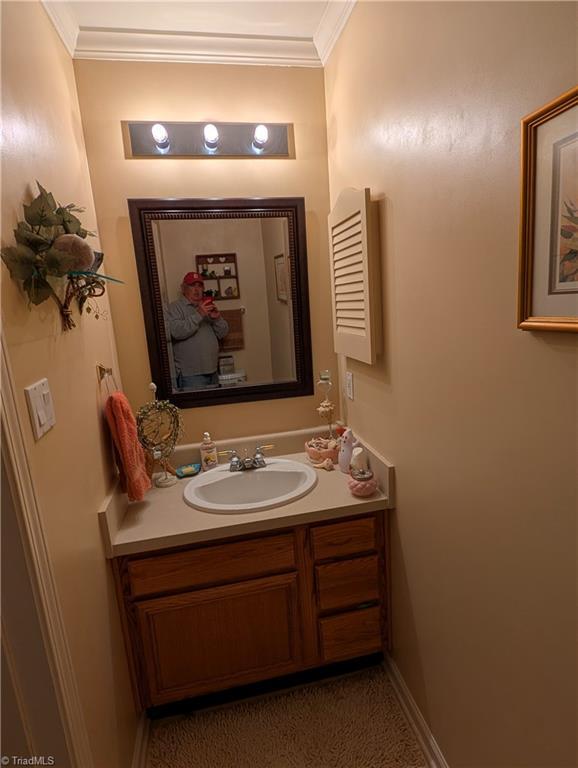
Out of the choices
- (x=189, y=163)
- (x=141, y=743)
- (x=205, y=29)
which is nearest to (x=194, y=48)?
(x=205, y=29)

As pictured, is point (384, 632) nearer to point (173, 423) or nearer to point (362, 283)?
point (173, 423)

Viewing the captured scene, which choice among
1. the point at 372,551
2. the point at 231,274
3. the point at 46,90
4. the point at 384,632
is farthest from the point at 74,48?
the point at 384,632

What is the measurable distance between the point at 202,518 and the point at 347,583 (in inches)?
24.9

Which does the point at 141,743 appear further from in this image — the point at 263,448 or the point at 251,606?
the point at 263,448

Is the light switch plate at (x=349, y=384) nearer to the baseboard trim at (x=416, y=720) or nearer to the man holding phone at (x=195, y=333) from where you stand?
the man holding phone at (x=195, y=333)

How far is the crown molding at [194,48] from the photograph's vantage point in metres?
1.51

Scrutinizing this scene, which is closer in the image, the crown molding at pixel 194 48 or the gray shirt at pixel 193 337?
the crown molding at pixel 194 48

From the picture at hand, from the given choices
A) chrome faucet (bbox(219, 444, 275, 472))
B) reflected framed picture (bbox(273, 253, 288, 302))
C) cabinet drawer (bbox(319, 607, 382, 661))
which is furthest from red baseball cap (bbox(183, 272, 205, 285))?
cabinet drawer (bbox(319, 607, 382, 661))

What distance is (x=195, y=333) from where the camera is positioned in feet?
5.87

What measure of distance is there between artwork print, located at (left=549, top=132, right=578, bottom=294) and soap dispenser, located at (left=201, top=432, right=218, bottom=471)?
1465 mm

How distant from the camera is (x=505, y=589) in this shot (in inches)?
36.0

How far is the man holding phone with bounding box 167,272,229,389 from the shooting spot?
1.75m

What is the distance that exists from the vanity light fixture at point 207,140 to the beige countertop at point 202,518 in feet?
4.66

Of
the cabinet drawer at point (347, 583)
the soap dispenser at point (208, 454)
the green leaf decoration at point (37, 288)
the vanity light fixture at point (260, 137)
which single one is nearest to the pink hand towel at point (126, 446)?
the soap dispenser at point (208, 454)
